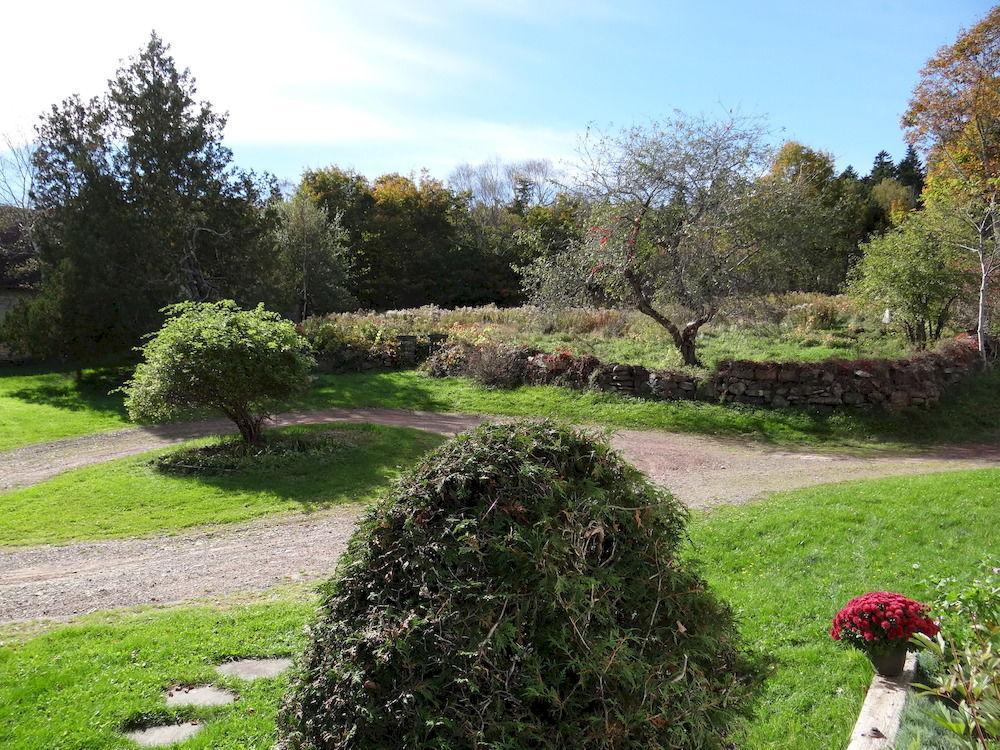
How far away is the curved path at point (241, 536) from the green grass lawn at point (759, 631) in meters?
0.87

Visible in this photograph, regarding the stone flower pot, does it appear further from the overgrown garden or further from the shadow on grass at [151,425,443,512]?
the shadow on grass at [151,425,443,512]

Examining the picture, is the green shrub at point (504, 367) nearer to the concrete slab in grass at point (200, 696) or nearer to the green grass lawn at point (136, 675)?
the green grass lawn at point (136, 675)

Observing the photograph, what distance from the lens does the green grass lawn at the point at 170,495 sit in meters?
9.27

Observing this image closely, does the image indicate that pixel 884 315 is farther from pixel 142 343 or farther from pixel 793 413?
pixel 142 343

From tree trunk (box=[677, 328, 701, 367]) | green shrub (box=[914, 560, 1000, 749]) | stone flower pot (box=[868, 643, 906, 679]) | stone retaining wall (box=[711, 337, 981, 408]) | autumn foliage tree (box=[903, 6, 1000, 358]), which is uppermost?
autumn foliage tree (box=[903, 6, 1000, 358])

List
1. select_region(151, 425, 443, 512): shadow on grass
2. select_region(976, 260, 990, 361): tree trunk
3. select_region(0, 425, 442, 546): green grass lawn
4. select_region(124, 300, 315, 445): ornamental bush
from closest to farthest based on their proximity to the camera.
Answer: select_region(0, 425, 442, 546): green grass lawn
select_region(151, 425, 443, 512): shadow on grass
select_region(124, 300, 315, 445): ornamental bush
select_region(976, 260, 990, 361): tree trunk

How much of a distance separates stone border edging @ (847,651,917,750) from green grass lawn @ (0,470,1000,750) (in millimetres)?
106

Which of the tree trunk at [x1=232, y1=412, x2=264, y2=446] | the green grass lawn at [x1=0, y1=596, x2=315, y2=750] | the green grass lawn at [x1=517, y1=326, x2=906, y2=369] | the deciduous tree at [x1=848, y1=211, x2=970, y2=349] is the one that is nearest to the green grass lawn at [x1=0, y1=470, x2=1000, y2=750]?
the green grass lawn at [x1=0, y1=596, x2=315, y2=750]

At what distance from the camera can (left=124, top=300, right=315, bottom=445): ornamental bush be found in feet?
38.6

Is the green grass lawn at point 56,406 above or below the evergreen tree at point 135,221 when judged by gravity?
below

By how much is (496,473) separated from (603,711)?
3.08ft

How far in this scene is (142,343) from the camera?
2055 cm

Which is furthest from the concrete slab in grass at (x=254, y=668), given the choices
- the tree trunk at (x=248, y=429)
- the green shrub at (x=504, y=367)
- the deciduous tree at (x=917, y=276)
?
the deciduous tree at (x=917, y=276)

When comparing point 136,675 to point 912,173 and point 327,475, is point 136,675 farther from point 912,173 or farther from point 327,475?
point 912,173
